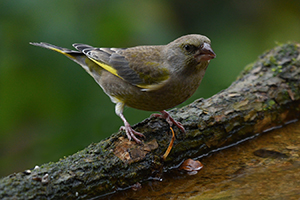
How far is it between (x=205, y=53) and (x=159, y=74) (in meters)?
0.46

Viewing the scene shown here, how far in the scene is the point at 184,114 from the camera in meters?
3.44

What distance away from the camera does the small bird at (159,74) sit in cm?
304

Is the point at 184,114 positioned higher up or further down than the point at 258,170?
higher up

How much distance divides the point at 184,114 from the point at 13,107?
7.57 ft

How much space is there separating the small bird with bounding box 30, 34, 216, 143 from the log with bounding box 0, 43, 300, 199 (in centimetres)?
16

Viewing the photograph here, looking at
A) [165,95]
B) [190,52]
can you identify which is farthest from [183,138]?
[190,52]

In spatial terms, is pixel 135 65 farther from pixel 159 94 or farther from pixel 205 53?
pixel 205 53

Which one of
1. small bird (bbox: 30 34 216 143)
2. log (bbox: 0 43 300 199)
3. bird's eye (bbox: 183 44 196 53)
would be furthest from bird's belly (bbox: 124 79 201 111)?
bird's eye (bbox: 183 44 196 53)

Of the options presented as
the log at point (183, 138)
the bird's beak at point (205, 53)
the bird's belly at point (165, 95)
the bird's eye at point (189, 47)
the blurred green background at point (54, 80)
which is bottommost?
the log at point (183, 138)

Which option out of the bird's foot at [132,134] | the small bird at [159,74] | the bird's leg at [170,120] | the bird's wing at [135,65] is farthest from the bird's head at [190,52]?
the bird's foot at [132,134]

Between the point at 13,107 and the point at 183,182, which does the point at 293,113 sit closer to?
the point at 183,182

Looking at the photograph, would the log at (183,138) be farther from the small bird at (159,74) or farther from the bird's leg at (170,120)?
the small bird at (159,74)

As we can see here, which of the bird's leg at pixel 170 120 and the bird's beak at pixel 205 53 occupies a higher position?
the bird's beak at pixel 205 53

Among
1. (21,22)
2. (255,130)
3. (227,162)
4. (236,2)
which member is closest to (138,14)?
(21,22)
